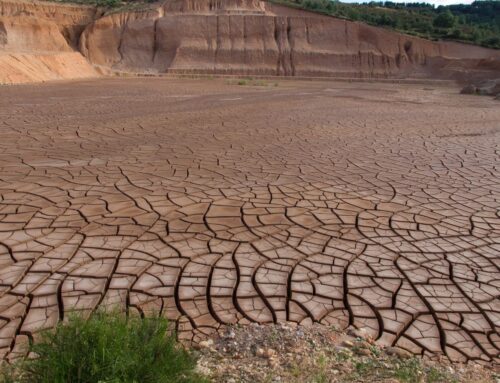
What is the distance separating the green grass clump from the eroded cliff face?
105ft

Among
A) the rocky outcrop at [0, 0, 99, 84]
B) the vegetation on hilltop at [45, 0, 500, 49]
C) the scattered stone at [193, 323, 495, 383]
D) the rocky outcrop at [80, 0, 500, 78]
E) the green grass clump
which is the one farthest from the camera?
the vegetation on hilltop at [45, 0, 500, 49]

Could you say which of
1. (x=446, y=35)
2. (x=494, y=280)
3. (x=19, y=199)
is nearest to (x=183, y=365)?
(x=494, y=280)

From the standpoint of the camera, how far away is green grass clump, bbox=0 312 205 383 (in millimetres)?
1812

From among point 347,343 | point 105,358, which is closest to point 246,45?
point 347,343

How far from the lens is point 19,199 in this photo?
4.61m

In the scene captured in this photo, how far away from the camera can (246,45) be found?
114 ft

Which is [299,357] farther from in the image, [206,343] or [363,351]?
[206,343]

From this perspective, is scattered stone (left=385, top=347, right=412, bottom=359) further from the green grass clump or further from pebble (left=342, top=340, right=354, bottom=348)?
the green grass clump

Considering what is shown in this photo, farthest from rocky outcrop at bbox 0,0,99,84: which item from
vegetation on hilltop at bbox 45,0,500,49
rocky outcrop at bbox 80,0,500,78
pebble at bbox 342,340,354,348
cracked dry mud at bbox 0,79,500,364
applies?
pebble at bbox 342,340,354,348

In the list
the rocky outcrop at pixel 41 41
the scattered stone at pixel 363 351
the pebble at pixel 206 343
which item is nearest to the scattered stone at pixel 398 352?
the scattered stone at pixel 363 351

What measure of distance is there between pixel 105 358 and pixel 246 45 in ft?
114

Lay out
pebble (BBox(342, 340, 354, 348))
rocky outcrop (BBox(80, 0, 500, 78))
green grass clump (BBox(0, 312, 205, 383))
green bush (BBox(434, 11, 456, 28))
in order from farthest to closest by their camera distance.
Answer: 1. green bush (BBox(434, 11, 456, 28))
2. rocky outcrop (BBox(80, 0, 500, 78))
3. pebble (BBox(342, 340, 354, 348))
4. green grass clump (BBox(0, 312, 205, 383))

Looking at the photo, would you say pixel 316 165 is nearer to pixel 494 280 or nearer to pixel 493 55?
pixel 494 280

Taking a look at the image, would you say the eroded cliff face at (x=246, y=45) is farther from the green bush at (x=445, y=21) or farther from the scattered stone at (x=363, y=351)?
the scattered stone at (x=363, y=351)
